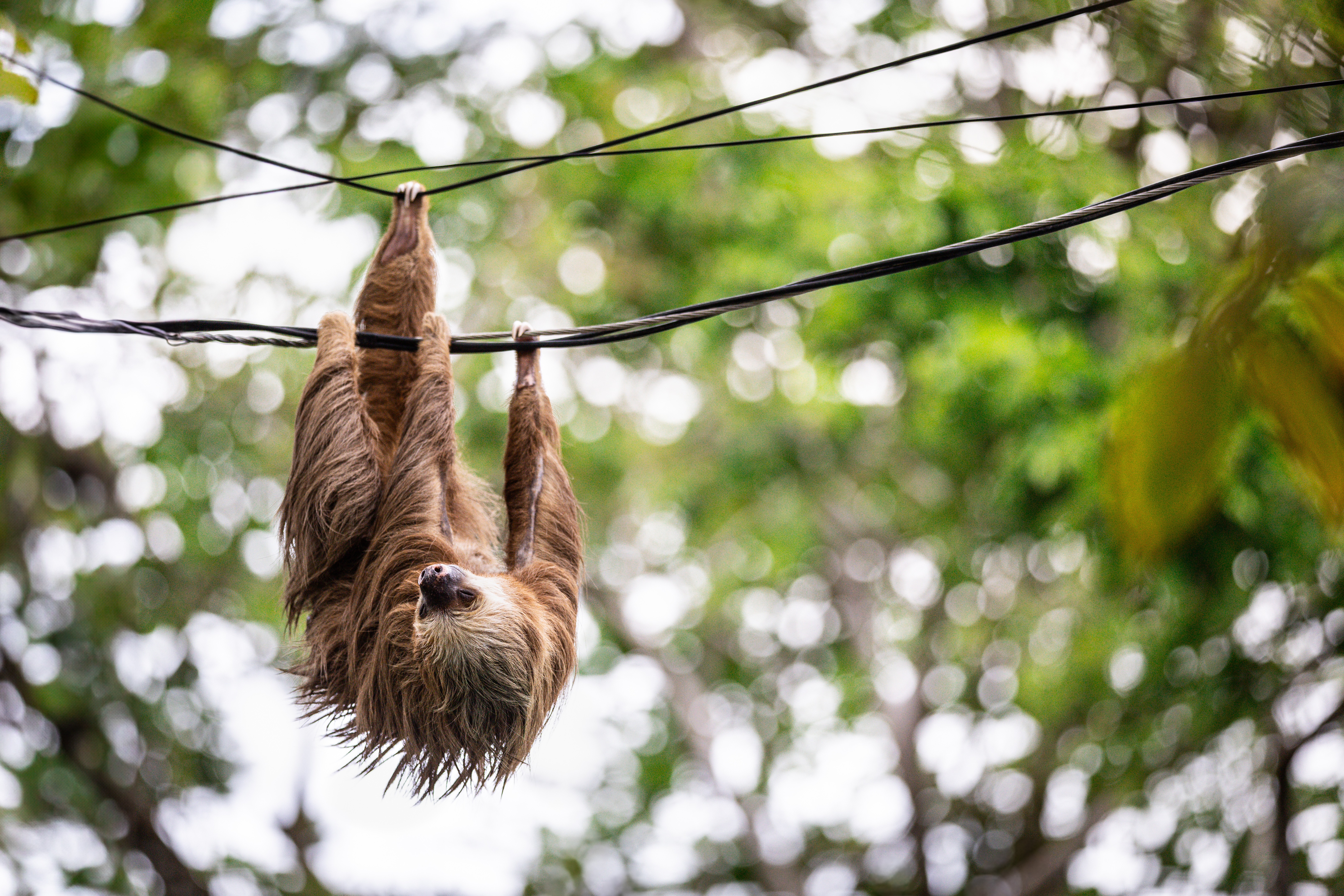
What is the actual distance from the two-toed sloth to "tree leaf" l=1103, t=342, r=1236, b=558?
144 inches

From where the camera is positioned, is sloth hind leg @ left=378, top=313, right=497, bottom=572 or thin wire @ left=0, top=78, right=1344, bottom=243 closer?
thin wire @ left=0, top=78, right=1344, bottom=243

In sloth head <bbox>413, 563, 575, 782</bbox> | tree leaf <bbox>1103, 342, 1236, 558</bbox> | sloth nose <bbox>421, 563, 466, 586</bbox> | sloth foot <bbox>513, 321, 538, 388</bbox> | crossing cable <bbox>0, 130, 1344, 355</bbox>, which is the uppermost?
sloth foot <bbox>513, 321, 538, 388</bbox>

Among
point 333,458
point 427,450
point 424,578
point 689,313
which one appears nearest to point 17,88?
point 333,458

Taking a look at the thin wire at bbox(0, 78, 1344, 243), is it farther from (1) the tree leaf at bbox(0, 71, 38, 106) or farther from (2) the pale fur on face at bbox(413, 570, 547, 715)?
(2) the pale fur on face at bbox(413, 570, 547, 715)

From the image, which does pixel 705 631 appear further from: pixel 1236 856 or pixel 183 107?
pixel 183 107

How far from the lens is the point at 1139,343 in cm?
809

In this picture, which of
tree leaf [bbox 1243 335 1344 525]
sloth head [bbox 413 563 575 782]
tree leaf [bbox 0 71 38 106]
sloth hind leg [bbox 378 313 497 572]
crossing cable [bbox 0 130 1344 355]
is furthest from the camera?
sloth hind leg [bbox 378 313 497 572]

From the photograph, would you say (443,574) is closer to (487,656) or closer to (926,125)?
(487,656)

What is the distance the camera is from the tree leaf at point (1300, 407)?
1060 mm

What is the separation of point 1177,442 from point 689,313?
3.15 m

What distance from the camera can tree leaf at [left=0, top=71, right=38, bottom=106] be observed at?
3764 mm

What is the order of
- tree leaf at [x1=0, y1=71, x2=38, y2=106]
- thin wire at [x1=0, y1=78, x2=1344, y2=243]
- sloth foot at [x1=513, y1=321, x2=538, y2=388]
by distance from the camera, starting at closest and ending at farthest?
1. thin wire at [x1=0, y1=78, x2=1344, y2=243]
2. tree leaf at [x1=0, y1=71, x2=38, y2=106]
3. sloth foot at [x1=513, y1=321, x2=538, y2=388]

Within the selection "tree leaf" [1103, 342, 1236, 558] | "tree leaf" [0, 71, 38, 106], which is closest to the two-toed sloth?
"tree leaf" [0, 71, 38, 106]

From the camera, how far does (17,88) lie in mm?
3822
